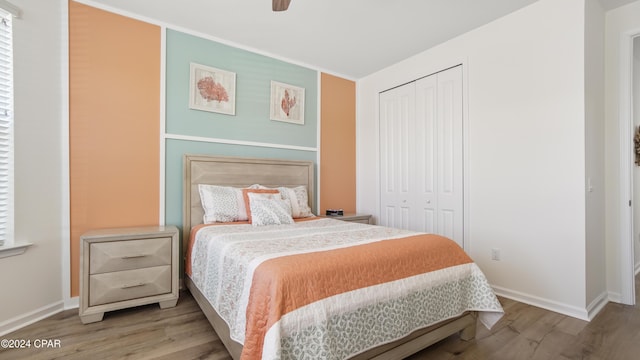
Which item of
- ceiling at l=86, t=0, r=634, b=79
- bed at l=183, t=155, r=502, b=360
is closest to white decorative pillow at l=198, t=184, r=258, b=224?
bed at l=183, t=155, r=502, b=360

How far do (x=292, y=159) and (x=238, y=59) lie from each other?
1305 mm

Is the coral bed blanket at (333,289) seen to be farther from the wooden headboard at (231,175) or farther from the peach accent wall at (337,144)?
the peach accent wall at (337,144)

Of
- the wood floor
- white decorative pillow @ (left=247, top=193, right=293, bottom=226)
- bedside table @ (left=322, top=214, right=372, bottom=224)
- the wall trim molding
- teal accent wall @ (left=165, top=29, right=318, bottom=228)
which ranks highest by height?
teal accent wall @ (left=165, top=29, right=318, bottom=228)

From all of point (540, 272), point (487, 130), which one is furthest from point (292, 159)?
point (540, 272)

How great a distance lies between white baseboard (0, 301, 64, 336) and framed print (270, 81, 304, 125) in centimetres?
264

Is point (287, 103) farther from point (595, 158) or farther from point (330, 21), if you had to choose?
point (595, 158)

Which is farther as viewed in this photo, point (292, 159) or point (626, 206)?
point (292, 159)

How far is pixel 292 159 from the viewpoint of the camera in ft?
12.1

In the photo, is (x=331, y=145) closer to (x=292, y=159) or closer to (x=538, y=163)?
(x=292, y=159)

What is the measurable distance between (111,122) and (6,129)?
0.67m

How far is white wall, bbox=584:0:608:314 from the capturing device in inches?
91.2

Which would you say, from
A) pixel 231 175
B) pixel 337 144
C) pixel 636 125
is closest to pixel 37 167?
pixel 231 175

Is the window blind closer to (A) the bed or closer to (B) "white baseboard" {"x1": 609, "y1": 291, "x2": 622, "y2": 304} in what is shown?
(A) the bed

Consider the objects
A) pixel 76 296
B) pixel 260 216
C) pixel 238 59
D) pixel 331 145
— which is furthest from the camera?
pixel 331 145
